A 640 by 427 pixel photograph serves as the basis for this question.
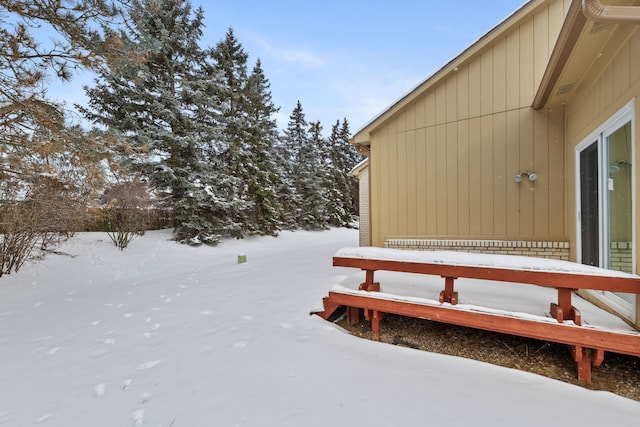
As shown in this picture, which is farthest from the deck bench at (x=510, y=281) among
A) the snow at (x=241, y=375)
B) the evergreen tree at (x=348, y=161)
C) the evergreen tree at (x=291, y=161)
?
the evergreen tree at (x=348, y=161)

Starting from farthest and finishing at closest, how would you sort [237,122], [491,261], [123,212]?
[237,122] → [123,212] → [491,261]

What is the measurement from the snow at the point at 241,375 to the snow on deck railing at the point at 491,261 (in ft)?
1.55

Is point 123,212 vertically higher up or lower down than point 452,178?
lower down

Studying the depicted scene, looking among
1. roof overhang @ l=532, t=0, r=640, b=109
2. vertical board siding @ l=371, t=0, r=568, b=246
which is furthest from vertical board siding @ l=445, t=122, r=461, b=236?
roof overhang @ l=532, t=0, r=640, b=109

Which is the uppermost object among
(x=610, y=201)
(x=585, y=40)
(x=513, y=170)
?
(x=585, y=40)

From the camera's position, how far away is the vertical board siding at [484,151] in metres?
4.34

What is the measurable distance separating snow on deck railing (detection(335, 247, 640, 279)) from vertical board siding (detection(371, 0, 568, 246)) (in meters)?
1.94

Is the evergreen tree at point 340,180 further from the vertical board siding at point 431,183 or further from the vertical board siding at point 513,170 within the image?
the vertical board siding at point 513,170

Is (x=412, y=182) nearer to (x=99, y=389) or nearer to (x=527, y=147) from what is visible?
(x=527, y=147)

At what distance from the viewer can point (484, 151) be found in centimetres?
475

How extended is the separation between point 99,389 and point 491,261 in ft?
11.5

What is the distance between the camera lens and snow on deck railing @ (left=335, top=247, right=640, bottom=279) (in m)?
2.31

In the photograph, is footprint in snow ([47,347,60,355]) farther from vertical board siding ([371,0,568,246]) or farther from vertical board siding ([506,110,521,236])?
vertical board siding ([506,110,521,236])

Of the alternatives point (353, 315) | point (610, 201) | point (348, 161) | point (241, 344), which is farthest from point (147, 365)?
point (348, 161)
